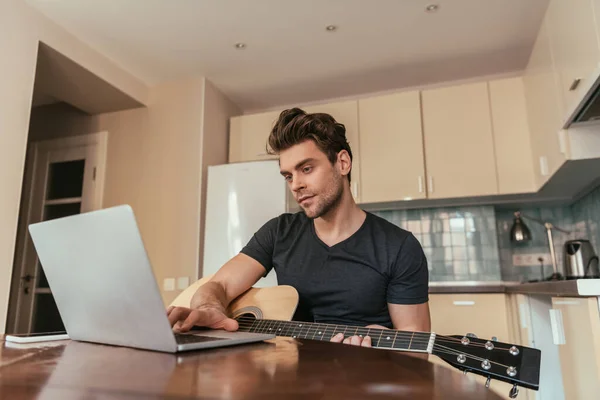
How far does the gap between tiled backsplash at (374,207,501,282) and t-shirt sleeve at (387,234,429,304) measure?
72.6 inches

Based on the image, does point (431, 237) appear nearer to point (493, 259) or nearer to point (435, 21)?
point (493, 259)

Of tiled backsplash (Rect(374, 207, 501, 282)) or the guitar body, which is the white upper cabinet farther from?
the guitar body

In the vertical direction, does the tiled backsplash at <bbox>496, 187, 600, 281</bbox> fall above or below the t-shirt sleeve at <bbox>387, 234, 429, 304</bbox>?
above

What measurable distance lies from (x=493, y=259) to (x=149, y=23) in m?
2.57

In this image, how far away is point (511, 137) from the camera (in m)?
2.76

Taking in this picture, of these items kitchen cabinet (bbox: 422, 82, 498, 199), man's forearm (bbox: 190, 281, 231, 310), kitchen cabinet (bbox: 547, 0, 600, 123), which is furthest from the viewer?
kitchen cabinet (bbox: 422, 82, 498, 199)

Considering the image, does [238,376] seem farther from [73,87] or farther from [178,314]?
[73,87]

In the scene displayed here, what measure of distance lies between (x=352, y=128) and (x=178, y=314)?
96.7 inches

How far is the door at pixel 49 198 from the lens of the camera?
3.29 meters

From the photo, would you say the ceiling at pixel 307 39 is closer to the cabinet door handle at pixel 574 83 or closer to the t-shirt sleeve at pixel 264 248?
the cabinet door handle at pixel 574 83

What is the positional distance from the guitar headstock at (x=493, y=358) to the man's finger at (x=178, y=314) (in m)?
0.45

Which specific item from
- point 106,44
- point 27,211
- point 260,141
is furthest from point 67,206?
point 260,141

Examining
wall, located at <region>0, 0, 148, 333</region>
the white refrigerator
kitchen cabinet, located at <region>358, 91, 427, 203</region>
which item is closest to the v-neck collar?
the white refrigerator

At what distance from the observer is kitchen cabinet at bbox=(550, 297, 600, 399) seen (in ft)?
3.86
